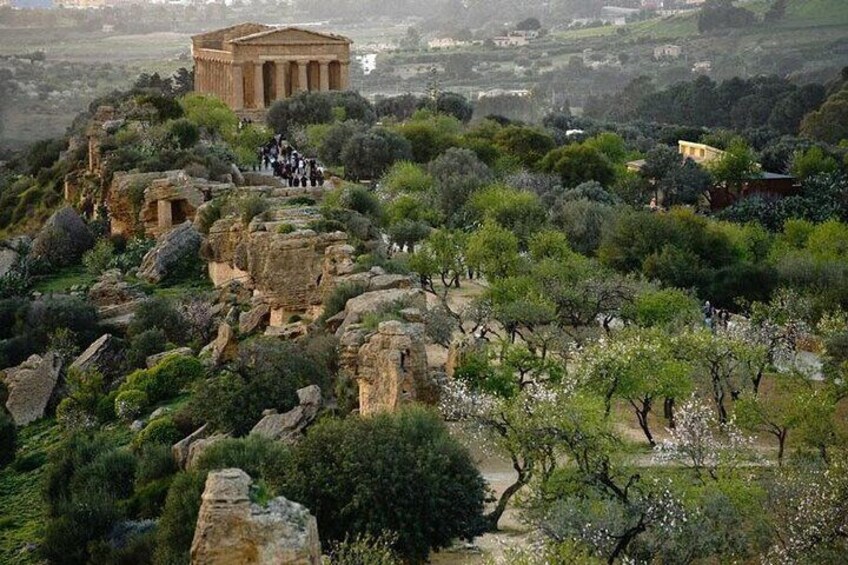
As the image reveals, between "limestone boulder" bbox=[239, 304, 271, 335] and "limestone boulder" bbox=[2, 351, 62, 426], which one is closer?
"limestone boulder" bbox=[2, 351, 62, 426]

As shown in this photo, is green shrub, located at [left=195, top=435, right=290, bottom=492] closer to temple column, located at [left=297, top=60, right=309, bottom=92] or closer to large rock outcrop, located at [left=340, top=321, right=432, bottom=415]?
large rock outcrop, located at [left=340, top=321, right=432, bottom=415]

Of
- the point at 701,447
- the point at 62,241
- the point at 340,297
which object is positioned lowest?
the point at 62,241

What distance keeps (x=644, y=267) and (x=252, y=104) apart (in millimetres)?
40360

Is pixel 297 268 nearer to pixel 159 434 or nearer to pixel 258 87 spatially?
pixel 159 434

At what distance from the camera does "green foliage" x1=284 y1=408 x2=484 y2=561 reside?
19.5m

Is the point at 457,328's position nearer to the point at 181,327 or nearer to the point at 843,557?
the point at 181,327

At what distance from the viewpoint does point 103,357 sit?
Result: 33094 mm

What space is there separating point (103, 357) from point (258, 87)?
44.4 m

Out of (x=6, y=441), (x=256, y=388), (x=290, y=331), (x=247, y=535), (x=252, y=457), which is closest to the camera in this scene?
(x=247, y=535)

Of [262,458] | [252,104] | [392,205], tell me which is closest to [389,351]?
[262,458]

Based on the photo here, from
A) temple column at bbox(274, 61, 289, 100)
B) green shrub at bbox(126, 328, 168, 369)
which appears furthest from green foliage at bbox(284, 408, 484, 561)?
temple column at bbox(274, 61, 289, 100)

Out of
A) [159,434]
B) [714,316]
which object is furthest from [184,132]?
[159,434]

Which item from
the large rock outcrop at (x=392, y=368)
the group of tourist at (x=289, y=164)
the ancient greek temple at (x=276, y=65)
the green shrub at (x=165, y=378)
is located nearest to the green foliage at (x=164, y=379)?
the green shrub at (x=165, y=378)

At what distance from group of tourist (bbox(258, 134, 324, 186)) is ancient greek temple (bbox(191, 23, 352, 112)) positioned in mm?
15140
